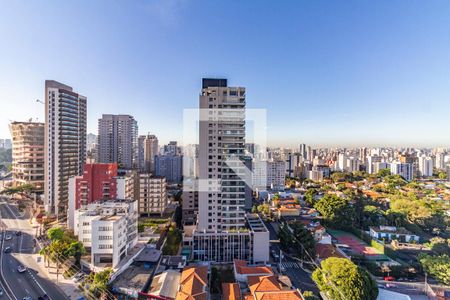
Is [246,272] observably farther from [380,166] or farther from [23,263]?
[380,166]

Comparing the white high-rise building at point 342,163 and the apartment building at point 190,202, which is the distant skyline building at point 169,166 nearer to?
the apartment building at point 190,202

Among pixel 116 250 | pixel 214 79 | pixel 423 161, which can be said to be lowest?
pixel 116 250

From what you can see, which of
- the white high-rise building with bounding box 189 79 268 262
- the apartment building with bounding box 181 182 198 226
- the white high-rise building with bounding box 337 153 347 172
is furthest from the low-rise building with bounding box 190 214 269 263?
the white high-rise building with bounding box 337 153 347 172

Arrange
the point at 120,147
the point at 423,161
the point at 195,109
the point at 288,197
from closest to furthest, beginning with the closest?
the point at 195,109 < the point at 288,197 < the point at 120,147 < the point at 423,161

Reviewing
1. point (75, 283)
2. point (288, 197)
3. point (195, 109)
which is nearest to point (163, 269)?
point (75, 283)

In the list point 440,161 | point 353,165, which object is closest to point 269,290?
point 353,165

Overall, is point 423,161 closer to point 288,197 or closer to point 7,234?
point 288,197

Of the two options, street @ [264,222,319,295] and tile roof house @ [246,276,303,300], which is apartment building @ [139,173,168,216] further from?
tile roof house @ [246,276,303,300]
